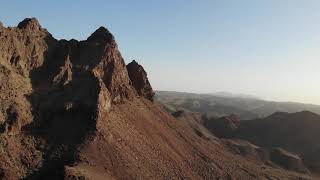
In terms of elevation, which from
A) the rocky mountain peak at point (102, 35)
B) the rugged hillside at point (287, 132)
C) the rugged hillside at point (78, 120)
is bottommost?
the rugged hillside at point (287, 132)

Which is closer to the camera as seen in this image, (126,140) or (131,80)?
(126,140)

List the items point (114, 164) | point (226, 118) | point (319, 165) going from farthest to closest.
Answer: point (226, 118) → point (319, 165) → point (114, 164)

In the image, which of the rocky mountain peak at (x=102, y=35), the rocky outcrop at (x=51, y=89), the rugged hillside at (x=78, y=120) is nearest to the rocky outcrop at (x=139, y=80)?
the rugged hillside at (x=78, y=120)

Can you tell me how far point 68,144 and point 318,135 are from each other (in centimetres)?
7473

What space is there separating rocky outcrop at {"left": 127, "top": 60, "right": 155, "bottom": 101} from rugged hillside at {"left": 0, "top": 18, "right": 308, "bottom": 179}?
6.24m

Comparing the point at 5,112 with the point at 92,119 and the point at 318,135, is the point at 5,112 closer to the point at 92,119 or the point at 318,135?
the point at 92,119

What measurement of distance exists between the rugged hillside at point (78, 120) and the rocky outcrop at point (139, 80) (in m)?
6.24

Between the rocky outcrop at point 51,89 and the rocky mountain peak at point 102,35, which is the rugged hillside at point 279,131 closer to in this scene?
the rocky mountain peak at point 102,35

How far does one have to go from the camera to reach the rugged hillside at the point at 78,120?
41062mm

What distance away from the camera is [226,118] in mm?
111625

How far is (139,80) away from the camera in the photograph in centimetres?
6750

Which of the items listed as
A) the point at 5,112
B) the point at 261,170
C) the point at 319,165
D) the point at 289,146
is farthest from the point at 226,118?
the point at 5,112

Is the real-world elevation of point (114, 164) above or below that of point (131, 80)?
below

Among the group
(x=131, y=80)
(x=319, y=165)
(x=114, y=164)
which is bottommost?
(x=319, y=165)
